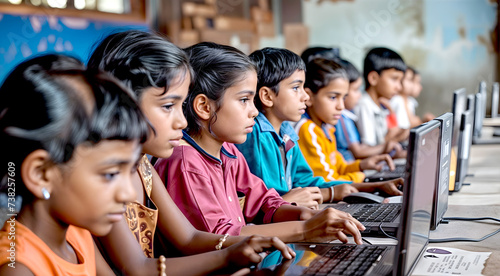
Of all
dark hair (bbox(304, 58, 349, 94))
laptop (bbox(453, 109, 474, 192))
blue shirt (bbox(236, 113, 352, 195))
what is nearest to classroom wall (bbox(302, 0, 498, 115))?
dark hair (bbox(304, 58, 349, 94))

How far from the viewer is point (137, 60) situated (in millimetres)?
1298

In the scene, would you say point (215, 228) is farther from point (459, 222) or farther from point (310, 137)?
point (310, 137)

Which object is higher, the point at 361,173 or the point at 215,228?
the point at 215,228

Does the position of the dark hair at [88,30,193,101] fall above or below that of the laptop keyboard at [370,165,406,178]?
above

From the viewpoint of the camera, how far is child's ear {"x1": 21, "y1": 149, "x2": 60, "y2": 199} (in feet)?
2.88

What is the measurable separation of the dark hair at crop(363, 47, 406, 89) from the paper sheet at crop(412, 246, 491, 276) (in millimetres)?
2786

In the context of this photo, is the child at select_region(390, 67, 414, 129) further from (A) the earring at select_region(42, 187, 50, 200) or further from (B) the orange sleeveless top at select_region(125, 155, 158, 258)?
(A) the earring at select_region(42, 187, 50, 200)

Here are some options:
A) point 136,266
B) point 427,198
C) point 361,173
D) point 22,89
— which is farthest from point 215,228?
point 361,173

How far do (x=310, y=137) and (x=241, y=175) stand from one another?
885 mm

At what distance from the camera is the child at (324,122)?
102 inches

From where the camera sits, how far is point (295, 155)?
7.47 ft

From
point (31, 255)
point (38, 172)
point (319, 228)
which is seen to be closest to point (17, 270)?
point (31, 255)

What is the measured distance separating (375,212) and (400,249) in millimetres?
676

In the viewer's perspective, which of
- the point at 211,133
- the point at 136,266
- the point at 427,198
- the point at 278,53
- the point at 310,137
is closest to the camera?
the point at 136,266
